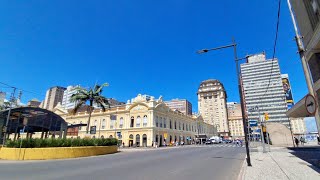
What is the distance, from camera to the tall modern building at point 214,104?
131000 millimetres

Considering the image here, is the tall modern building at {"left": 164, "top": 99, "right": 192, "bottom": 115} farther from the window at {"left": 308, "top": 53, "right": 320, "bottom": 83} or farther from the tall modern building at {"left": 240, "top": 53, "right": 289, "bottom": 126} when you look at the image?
the window at {"left": 308, "top": 53, "right": 320, "bottom": 83}

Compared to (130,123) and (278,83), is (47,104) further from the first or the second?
(278,83)

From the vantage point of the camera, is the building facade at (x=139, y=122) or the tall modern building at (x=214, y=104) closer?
the building facade at (x=139, y=122)

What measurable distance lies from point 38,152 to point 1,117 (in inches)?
421

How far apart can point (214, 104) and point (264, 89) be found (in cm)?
3854

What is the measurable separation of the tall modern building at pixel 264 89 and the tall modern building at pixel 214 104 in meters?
24.0

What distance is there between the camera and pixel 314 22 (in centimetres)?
893

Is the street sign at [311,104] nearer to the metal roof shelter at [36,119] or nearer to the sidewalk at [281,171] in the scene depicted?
the sidewalk at [281,171]

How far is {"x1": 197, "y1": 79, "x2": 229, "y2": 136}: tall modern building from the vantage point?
131000 millimetres

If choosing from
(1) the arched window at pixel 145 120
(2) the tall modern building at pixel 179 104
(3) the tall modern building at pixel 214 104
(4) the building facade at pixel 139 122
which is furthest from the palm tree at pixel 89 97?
(2) the tall modern building at pixel 179 104

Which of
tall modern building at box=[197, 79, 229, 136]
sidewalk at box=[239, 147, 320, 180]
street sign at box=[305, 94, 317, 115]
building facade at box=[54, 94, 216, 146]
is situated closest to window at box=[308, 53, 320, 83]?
sidewalk at box=[239, 147, 320, 180]

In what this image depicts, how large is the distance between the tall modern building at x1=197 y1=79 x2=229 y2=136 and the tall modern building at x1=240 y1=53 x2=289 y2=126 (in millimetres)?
23981

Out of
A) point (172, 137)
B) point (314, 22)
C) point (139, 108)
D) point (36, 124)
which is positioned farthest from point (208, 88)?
point (314, 22)

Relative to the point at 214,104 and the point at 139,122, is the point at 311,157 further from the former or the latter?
the point at 214,104
